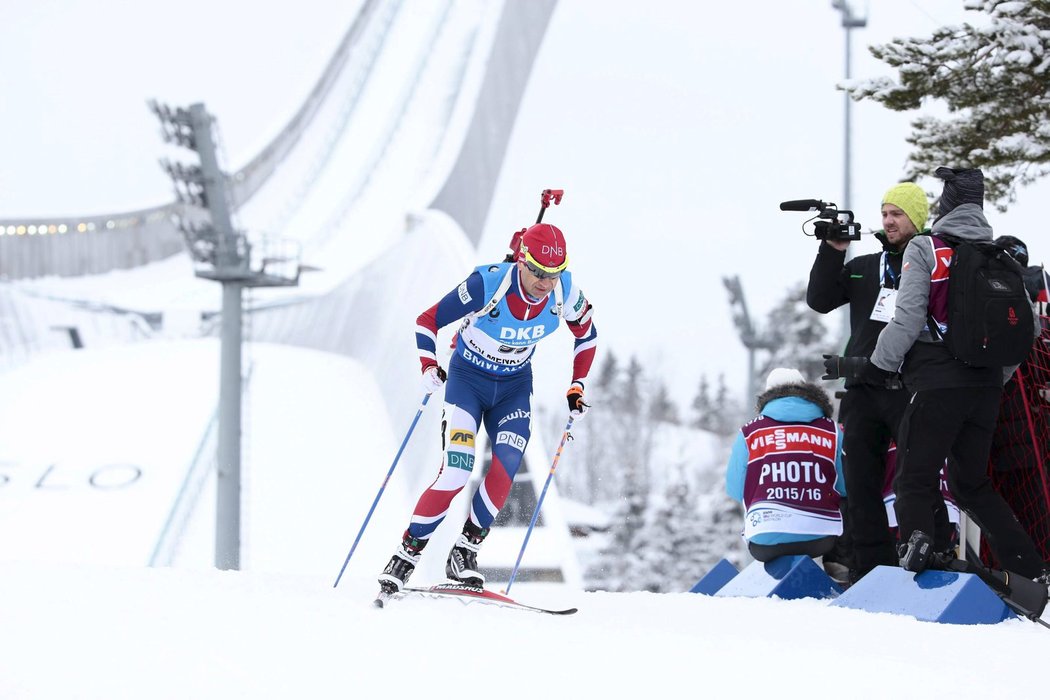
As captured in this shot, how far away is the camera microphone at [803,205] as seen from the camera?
536 centimetres

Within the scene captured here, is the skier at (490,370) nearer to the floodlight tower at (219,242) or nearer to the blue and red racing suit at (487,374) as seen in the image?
the blue and red racing suit at (487,374)

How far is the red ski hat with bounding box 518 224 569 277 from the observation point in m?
4.90

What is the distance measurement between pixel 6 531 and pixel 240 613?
12.9 m

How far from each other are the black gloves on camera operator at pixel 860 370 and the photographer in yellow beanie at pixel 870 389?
0.04 meters

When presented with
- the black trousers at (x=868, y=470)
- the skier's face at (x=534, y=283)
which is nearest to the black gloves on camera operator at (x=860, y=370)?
the black trousers at (x=868, y=470)

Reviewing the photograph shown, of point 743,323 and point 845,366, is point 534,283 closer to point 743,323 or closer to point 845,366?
point 845,366

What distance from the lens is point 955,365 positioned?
14.9 feet

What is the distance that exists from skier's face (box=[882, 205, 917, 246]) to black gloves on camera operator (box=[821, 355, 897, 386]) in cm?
60

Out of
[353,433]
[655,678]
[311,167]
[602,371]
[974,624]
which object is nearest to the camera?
[655,678]

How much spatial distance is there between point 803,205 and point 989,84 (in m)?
3.54

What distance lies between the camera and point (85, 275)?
110 ft

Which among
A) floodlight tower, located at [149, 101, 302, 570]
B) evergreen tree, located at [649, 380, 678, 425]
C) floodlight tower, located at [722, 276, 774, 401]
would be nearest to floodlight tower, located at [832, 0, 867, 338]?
floodlight tower, located at [722, 276, 774, 401]

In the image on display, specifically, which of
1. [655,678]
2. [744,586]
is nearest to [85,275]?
[744,586]

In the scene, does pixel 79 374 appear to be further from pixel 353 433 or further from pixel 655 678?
pixel 655 678
